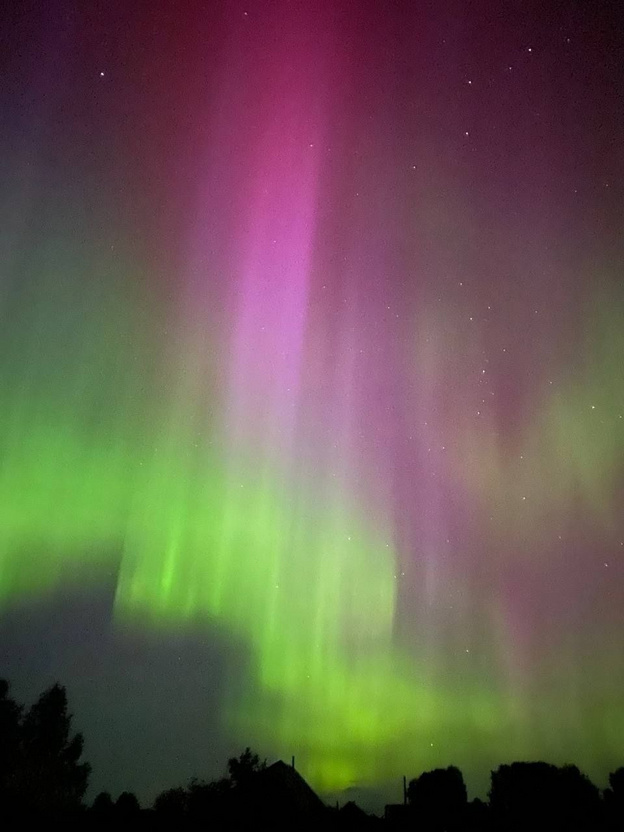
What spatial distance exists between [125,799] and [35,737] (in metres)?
22.9

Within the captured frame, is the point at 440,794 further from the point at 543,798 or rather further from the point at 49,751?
the point at 49,751

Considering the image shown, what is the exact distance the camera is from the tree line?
28.8 m

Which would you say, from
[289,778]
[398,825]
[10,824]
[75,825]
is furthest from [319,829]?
[10,824]

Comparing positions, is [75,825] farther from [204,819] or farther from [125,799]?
[125,799]

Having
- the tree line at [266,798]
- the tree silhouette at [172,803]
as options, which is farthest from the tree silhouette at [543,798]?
the tree silhouette at [172,803]

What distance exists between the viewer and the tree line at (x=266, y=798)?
94.5ft

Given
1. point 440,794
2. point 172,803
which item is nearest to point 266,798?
point 172,803

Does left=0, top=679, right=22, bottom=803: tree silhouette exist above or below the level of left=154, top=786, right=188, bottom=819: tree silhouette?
above

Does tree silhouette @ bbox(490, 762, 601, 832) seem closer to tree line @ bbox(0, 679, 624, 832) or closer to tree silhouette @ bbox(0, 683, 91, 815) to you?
tree line @ bbox(0, 679, 624, 832)

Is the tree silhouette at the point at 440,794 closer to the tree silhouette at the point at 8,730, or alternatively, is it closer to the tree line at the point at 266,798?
the tree line at the point at 266,798

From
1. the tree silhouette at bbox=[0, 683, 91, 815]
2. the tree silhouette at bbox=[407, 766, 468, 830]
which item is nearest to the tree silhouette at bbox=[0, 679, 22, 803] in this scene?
the tree silhouette at bbox=[0, 683, 91, 815]

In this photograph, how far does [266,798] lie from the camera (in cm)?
3044

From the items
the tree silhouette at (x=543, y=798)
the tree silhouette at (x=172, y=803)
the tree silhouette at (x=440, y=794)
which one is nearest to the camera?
the tree silhouette at (x=172, y=803)

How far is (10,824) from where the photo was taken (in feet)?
79.6
